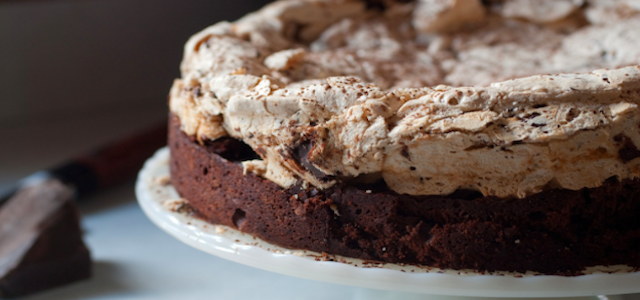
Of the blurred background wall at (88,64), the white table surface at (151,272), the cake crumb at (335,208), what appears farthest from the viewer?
the blurred background wall at (88,64)

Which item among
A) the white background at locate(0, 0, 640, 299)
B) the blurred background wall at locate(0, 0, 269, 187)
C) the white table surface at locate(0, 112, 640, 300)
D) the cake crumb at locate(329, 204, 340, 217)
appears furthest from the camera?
the blurred background wall at locate(0, 0, 269, 187)

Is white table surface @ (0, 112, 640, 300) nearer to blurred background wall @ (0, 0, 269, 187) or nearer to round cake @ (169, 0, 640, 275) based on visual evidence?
round cake @ (169, 0, 640, 275)

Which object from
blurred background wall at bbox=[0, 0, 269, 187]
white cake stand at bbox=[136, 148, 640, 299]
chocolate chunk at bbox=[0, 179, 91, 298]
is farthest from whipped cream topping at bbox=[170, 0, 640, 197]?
blurred background wall at bbox=[0, 0, 269, 187]

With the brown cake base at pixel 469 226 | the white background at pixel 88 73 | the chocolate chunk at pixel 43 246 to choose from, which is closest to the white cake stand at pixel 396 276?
the brown cake base at pixel 469 226

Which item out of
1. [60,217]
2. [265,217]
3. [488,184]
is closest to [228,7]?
[60,217]

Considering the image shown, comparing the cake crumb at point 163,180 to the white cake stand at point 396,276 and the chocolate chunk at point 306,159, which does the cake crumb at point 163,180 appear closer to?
the white cake stand at point 396,276

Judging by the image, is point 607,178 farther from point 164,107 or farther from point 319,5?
point 164,107

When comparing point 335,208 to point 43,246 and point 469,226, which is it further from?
point 43,246
